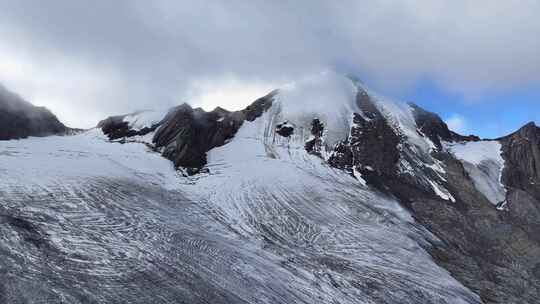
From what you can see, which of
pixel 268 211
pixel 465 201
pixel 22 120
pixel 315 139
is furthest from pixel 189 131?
pixel 465 201

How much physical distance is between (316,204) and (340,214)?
2.54 m

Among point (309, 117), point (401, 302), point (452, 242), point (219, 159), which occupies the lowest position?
point (401, 302)

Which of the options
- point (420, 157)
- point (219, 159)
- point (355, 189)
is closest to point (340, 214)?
point (355, 189)

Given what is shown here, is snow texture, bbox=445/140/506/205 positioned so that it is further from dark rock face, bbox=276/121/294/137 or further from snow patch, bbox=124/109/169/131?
snow patch, bbox=124/109/169/131

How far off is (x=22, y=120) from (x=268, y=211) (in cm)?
3052

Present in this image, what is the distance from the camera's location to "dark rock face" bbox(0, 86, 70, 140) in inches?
2095

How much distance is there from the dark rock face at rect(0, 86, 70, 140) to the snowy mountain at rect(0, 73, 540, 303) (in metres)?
3.21

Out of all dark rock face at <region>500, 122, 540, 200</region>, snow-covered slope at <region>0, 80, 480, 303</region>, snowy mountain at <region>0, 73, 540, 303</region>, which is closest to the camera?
snow-covered slope at <region>0, 80, 480, 303</region>

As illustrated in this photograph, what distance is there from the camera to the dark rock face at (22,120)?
53.2 m

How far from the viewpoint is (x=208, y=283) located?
29.5m

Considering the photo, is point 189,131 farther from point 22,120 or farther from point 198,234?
point 198,234

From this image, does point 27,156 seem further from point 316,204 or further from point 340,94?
point 340,94

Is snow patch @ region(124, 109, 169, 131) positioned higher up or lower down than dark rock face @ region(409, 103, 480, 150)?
lower down

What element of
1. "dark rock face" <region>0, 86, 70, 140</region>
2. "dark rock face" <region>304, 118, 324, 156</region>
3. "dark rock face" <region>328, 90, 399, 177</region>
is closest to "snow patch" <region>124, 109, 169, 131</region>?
"dark rock face" <region>0, 86, 70, 140</region>
